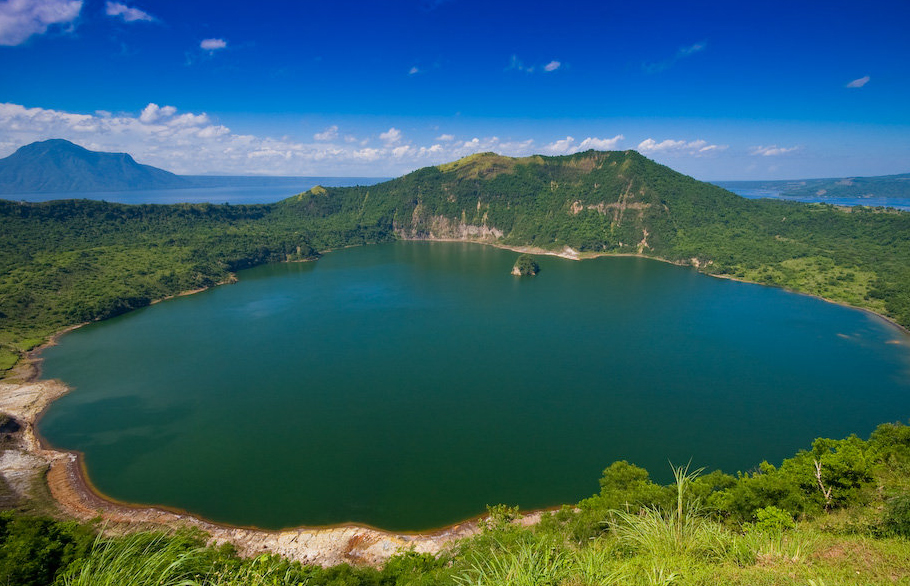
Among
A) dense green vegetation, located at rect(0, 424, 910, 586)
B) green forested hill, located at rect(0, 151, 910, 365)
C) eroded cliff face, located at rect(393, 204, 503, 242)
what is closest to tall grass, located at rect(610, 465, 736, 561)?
dense green vegetation, located at rect(0, 424, 910, 586)

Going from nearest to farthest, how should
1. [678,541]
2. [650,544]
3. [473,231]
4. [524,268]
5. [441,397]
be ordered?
[650,544] < [678,541] < [441,397] < [524,268] < [473,231]

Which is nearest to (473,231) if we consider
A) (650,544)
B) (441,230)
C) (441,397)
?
(441,230)

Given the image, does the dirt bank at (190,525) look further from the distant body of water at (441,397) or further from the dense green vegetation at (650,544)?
the dense green vegetation at (650,544)

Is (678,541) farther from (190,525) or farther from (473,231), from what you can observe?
(473,231)

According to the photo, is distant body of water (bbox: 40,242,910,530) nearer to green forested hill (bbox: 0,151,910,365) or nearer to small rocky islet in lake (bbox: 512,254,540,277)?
green forested hill (bbox: 0,151,910,365)

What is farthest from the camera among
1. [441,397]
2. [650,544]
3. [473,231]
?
[473,231]

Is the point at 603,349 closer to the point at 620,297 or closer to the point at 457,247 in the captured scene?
the point at 620,297

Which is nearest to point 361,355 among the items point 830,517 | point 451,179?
point 830,517
